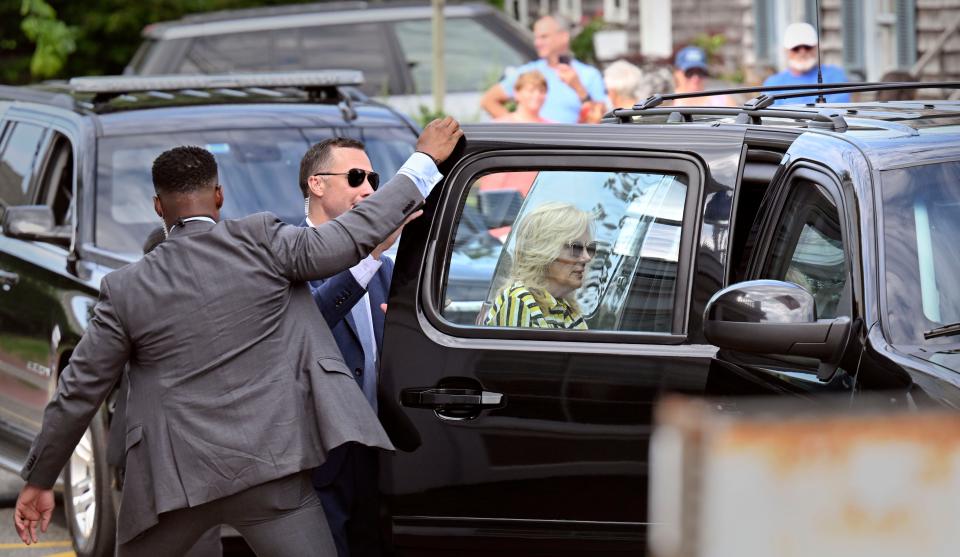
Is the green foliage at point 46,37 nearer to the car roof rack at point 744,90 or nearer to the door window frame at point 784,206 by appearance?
the car roof rack at point 744,90

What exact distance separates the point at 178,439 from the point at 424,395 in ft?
2.19

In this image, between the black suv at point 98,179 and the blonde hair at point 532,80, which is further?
the blonde hair at point 532,80

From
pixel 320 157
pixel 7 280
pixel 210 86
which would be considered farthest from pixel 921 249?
pixel 210 86

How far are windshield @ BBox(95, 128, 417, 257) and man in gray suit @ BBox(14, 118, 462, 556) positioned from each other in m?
3.02

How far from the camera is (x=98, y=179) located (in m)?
7.42

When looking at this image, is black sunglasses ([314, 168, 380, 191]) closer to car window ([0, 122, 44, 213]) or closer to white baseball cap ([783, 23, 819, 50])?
car window ([0, 122, 44, 213])

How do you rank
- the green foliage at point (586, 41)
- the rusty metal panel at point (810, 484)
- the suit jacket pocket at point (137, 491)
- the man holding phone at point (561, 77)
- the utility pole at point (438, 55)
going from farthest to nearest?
the green foliage at point (586, 41), the utility pole at point (438, 55), the man holding phone at point (561, 77), the suit jacket pocket at point (137, 491), the rusty metal panel at point (810, 484)

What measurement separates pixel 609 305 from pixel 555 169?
0.39m

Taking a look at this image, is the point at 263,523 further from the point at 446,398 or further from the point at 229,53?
the point at 229,53

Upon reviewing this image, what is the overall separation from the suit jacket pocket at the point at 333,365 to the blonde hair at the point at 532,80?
24.5 feet

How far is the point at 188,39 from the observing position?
15906 millimetres

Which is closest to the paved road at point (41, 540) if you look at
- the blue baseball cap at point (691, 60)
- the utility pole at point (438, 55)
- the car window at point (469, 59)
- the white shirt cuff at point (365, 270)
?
the white shirt cuff at point (365, 270)

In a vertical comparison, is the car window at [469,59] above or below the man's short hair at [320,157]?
above

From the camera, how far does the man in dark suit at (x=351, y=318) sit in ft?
14.8
